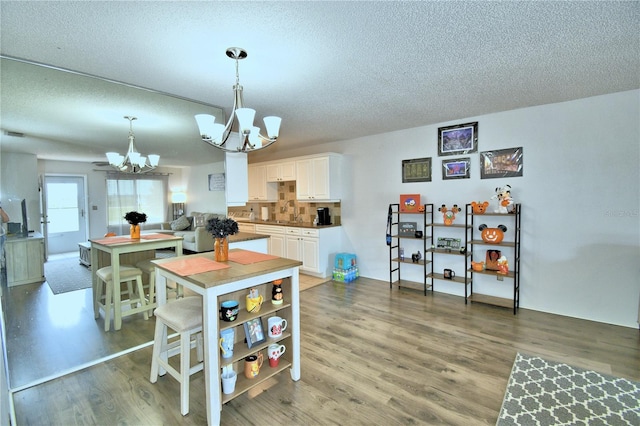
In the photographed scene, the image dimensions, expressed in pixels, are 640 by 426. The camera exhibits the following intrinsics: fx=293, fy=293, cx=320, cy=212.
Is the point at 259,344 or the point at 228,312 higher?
the point at 228,312

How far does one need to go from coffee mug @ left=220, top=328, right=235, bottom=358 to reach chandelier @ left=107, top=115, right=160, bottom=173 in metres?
2.06

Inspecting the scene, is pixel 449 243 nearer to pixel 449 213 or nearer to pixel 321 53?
pixel 449 213

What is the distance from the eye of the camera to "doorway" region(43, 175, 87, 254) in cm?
256

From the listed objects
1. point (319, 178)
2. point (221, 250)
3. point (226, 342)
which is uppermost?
point (319, 178)

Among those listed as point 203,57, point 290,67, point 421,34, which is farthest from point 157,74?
point 421,34

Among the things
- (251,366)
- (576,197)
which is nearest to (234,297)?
(251,366)

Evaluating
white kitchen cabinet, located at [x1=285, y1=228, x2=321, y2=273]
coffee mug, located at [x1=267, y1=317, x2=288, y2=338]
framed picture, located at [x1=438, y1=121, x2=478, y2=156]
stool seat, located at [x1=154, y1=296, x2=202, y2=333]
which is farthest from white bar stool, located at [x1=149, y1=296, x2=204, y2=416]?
framed picture, located at [x1=438, y1=121, x2=478, y2=156]

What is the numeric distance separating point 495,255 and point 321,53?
10.3 feet

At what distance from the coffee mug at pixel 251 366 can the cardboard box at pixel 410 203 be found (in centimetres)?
298

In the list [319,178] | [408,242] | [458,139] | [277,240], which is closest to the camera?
[458,139]

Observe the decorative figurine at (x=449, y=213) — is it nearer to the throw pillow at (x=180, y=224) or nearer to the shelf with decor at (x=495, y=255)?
the shelf with decor at (x=495, y=255)

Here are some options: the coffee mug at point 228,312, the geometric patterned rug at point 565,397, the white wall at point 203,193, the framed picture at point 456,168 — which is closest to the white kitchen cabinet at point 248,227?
the white wall at point 203,193

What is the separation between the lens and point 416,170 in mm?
4320

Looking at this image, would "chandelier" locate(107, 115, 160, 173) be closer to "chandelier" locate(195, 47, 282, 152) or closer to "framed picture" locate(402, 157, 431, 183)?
"chandelier" locate(195, 47, 282, 152)
